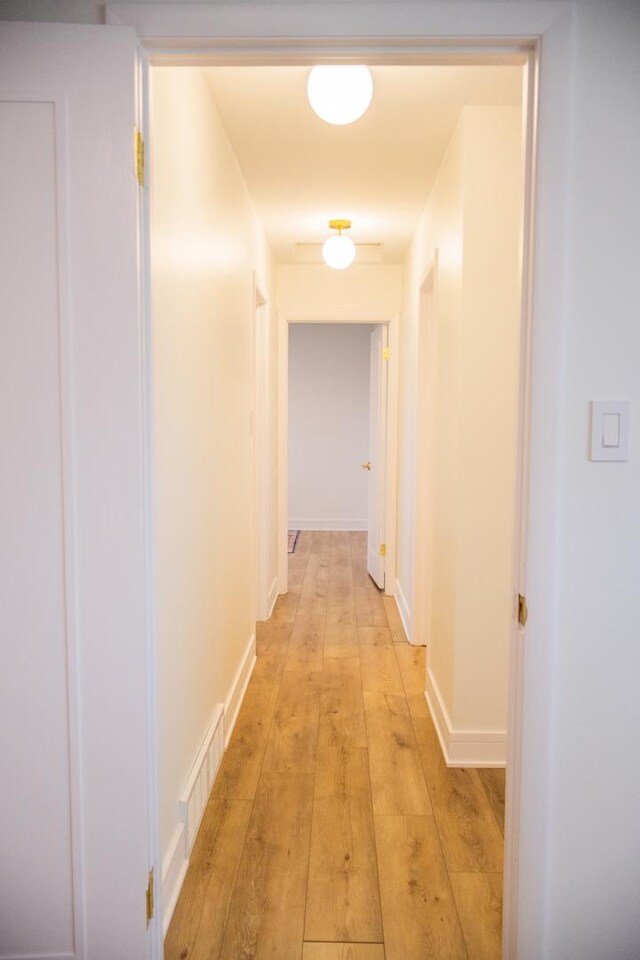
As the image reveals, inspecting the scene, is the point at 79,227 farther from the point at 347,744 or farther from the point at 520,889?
the point at 347,744

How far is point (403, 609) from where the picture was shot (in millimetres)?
4934

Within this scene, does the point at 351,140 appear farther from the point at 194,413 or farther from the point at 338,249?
the point at 194,413

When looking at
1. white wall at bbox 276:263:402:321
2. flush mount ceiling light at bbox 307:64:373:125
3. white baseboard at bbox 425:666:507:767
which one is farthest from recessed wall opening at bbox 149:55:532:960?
white wall at bbox 276:263:402:321

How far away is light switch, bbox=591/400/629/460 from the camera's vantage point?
1452mm

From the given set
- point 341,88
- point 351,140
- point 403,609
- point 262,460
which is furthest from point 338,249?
point 403,609

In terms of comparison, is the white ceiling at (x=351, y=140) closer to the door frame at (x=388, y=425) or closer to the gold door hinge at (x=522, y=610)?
the door frame at (x=388, y=425)

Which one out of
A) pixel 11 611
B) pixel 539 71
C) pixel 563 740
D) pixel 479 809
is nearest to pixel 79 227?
pixel 11 611

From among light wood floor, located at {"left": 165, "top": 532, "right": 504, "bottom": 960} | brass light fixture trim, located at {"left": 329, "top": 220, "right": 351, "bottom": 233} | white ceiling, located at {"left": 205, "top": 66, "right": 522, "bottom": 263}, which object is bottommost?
light wood floor, located at {"left": 165, "top": 532, "right": 504, "bottom": 960}

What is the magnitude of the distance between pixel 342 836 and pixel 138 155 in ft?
6.73

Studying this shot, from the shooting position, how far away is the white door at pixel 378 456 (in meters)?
5.70

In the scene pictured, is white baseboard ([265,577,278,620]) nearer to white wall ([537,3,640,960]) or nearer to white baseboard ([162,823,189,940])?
white baseboard ([162,823,189,940])

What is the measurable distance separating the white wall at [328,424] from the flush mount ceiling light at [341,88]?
596cm

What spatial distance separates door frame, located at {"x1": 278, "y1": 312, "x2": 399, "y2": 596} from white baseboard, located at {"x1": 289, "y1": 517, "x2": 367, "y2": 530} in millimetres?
2817

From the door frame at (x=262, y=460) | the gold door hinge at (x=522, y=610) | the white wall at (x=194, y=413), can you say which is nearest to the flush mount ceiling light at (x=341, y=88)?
the white wall at (x=194, y=413)
